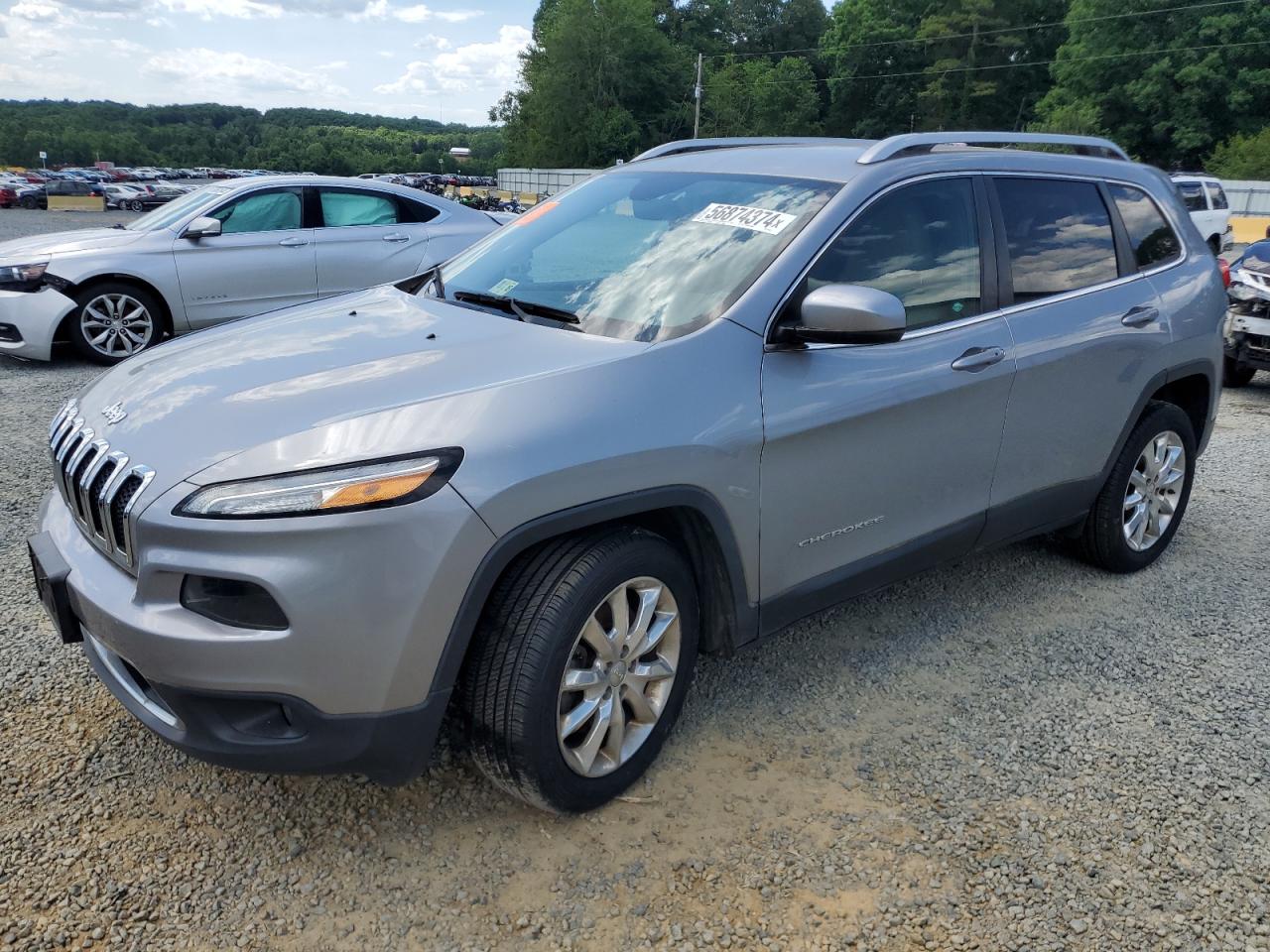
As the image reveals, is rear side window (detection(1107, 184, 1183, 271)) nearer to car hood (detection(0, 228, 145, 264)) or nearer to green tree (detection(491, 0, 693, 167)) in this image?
car hood (detection(0, 228, 145, 264))

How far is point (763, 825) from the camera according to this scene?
8.91 feet

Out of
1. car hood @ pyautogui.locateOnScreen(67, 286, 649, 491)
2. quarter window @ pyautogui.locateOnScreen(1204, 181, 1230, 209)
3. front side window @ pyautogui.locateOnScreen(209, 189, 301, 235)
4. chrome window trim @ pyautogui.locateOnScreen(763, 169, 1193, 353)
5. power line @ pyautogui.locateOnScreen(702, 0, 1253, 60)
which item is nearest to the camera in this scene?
car hood @ pyautogui.locateOnScreen(67, 286, 649, 491)

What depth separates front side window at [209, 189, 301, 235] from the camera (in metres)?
8.34

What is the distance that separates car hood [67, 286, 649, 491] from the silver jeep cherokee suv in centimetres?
1

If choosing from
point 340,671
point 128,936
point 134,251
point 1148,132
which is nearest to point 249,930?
point 128,936

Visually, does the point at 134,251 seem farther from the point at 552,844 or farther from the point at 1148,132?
the point at 1148,132

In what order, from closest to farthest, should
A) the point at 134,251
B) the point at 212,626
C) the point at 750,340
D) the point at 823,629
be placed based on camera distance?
1. the point at 212,626
2. the point at 750,340
3. the point at 823,629
4. the point at 134,251

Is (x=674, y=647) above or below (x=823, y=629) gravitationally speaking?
above

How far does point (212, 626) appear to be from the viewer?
219 centimetres

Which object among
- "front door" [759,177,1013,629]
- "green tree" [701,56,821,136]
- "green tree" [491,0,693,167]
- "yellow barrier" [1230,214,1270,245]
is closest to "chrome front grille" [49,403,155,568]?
"front door" [759,177,1013,629]

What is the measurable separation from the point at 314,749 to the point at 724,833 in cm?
111

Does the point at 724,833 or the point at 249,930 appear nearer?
the point at 249,930

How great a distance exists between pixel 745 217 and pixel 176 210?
23.2ft

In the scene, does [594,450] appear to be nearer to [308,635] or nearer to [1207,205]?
[308,635]
